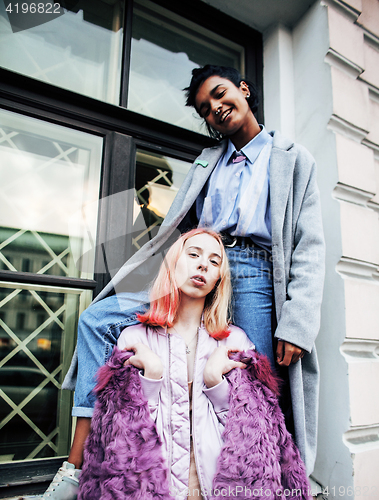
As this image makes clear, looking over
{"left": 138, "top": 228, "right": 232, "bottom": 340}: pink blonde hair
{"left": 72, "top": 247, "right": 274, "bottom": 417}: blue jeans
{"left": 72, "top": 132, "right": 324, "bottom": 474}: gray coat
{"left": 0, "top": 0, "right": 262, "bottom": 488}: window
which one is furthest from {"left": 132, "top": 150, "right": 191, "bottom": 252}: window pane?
{"left": 72, "top": 247, "right": 274, "bottom": 417}: blue jeans

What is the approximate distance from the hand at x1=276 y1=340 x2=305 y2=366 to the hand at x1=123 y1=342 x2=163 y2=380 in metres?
0.53

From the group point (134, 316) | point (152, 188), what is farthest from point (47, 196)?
point (134, 316)

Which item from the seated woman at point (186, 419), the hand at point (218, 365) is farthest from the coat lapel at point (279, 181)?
the hand at point (218, 365)

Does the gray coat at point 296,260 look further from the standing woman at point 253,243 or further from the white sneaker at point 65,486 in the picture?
the white sneaker at point 65,486

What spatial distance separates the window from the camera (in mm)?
1599

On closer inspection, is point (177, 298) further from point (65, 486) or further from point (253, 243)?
point (65, 486)

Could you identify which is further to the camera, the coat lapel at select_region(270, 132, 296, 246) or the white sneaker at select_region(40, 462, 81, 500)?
the coat lapel at select_region(270, 132, 296, 246)

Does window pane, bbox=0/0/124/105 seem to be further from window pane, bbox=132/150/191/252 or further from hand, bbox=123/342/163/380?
hand, bbox=123/342/163/380

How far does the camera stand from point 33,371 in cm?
161

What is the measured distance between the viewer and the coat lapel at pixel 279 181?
1.53 m

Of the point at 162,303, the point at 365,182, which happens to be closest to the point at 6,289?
the point at 162,303

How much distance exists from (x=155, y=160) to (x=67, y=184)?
57 cm

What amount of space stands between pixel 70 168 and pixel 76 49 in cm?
77

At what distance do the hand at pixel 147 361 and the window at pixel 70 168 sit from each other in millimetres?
636
